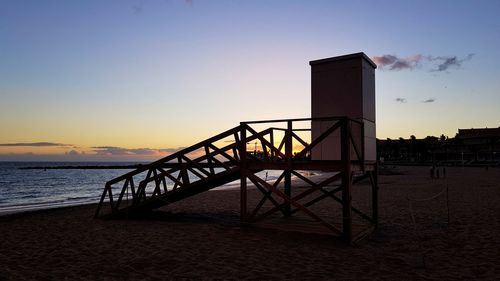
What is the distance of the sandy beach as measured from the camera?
7305 mm

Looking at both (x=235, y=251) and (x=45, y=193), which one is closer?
(x=235, y=251)

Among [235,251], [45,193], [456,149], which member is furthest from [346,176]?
[456,149]

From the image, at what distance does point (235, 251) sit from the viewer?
9000 millimetres

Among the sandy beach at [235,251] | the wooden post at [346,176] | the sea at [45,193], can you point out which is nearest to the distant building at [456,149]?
the sea at [45,193]

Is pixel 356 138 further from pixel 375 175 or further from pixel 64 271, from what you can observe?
pixel 64 271

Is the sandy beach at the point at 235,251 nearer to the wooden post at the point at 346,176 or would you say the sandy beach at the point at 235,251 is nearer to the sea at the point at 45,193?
the wooden post at the point at 346,176

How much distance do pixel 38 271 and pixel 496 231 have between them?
39.2 feet

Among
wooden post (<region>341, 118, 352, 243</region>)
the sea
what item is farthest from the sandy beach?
the sea

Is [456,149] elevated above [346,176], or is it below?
above

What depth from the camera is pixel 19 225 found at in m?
13.6

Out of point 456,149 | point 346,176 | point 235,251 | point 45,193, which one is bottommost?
point 45,193

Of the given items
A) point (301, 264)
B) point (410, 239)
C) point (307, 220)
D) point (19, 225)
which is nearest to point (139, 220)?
point (19, 225)

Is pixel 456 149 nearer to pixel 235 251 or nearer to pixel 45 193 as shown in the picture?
pixel 45 193

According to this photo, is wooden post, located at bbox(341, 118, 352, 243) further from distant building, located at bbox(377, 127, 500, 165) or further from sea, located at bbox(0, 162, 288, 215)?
distant building, located at bbox(377, 127, 500, 165)
